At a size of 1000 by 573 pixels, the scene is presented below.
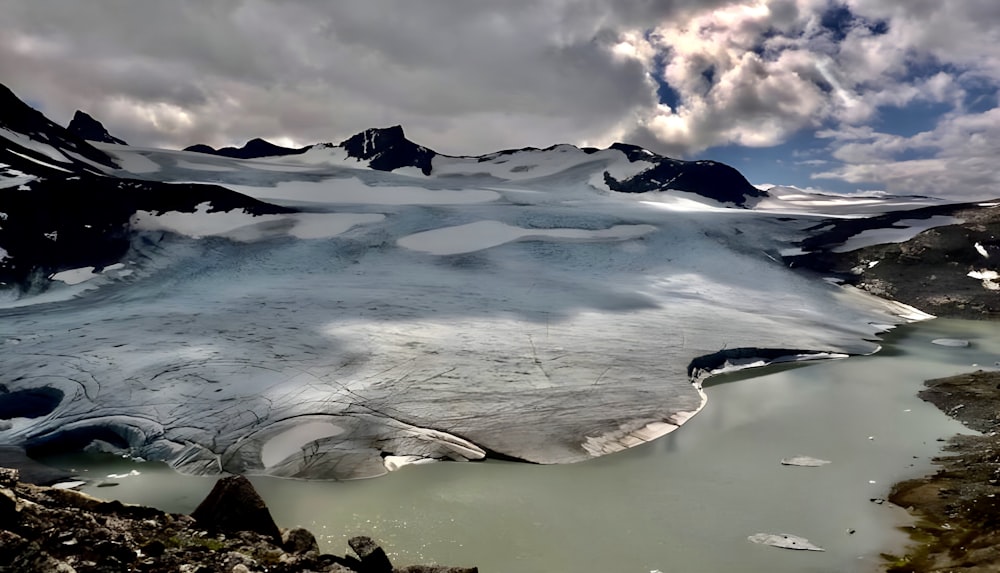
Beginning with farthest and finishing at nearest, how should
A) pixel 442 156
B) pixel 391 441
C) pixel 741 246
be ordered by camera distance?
pixel 442 156
pixel 741 246
pixel 391 441

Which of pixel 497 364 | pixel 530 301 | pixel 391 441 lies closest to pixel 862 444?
pixel 497 364

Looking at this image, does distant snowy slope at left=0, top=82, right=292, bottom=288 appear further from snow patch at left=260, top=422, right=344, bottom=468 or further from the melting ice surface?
snow patch at left=260, top=422, right=344, bottom=468

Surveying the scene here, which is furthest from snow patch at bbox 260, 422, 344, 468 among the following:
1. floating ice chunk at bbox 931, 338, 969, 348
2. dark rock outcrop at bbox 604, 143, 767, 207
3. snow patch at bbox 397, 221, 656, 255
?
dark rock outcrop at bbox 604, 143, 767, 207

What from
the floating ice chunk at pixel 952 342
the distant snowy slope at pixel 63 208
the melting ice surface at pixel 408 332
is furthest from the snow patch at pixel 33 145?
the floating ice chunk at pixel 952 342

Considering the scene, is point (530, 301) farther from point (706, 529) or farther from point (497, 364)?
point (706, 529)

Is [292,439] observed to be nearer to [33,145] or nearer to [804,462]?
[804,462]
